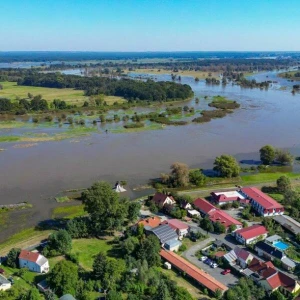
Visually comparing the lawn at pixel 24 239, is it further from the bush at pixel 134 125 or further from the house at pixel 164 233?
the bush at pixel 134 125

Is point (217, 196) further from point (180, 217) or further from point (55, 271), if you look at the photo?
point (55, 271)

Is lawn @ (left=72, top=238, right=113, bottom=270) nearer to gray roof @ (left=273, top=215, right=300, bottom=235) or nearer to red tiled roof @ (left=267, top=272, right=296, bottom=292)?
red tiled roof @ (left=267, top=272, right=296, bottom=292)

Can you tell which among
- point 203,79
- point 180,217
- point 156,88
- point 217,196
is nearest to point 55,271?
point 180,217

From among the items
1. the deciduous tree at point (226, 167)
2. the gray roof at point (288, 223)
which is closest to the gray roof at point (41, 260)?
the gray roof at point (288, 223)

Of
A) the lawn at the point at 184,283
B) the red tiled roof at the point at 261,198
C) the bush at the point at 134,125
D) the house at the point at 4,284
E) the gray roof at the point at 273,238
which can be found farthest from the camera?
the bush at the point at 134,125

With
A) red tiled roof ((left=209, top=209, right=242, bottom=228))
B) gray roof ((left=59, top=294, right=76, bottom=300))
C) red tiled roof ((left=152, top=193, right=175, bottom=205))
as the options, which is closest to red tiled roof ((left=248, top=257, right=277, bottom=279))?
red tiled roof ((left=209, top=209, right=242, bottom=228))

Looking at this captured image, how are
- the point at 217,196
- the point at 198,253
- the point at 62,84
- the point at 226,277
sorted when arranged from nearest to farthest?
the point at 226,277 → the point at 198,253 → the point at 217,196 → the point at 62,84
